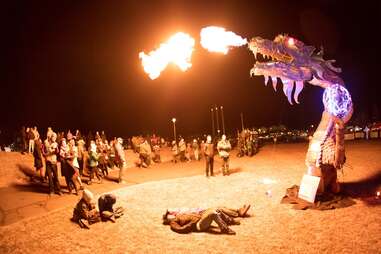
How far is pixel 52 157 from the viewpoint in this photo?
14.7 m

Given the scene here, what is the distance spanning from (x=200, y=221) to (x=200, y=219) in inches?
5.6

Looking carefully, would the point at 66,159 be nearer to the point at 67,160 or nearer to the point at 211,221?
the point at 67,160

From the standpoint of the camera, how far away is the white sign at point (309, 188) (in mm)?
11453

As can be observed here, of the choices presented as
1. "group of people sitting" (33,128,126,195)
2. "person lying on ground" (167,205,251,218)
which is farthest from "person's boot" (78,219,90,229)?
"group of people sitting" (33,128,126,195)

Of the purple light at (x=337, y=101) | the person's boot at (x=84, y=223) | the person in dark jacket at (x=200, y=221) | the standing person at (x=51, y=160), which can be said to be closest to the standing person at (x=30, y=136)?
the standing person at (x=51, y=160)

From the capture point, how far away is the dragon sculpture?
37.6 feet

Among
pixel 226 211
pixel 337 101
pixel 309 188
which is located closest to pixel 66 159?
pixel 226 211

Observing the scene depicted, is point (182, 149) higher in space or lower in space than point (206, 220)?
higher

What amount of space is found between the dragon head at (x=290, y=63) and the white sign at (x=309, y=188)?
268 cm

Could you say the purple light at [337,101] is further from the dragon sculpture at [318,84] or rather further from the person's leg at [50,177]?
the person's leg at [50,177]

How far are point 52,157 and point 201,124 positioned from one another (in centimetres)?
5180

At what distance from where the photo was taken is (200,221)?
9.70m

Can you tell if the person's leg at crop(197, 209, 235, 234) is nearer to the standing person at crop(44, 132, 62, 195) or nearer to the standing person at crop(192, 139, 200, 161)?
the standing person at crop(44, 132, 62, 195)

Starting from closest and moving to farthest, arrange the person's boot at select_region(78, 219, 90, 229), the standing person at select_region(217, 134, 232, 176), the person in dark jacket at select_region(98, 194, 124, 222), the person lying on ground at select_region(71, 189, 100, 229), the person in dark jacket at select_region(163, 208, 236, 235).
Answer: the person in dark jacket at select_region(163, 208, 236, 235) → the person's boot at select_region(78, 219, 90, 229) → the person lying on ground at select_region(71, 189, 100, 229) → the person in dark jacket at select_region(98, 194, 124, 222) → the standing person at select_region(217, 134, 232, 176)
